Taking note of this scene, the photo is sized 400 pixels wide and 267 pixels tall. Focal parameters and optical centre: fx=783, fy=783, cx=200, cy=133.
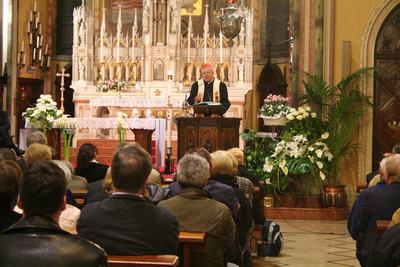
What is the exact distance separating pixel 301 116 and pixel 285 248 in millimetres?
3858

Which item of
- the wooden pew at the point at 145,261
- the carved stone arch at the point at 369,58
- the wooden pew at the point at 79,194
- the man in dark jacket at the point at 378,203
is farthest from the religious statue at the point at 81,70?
the wooden pew at the point at 145,261

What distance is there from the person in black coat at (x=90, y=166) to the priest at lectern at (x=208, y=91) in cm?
388

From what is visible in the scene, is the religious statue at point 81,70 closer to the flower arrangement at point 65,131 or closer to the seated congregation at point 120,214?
the flower arrangement at point 65,131

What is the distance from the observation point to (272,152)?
1315cm

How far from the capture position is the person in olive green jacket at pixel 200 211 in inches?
202

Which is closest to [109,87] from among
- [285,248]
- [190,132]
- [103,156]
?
[103,156]

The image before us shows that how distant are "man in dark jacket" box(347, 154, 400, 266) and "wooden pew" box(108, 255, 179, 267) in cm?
314

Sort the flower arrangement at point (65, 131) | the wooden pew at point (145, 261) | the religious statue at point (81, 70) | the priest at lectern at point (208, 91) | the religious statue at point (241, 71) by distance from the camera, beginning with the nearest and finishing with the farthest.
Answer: the wooden pew at point (145, 261) → the priest at lectern at point (208, 91) → the flower arrangement at point (65, 131) → the religious statue at point (241, 71) → the religious statue at point (81, 70)

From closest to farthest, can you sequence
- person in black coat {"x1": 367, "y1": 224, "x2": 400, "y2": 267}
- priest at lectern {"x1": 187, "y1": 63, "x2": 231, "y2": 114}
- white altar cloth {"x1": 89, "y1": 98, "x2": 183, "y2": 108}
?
person in black coat {"x1": 367, "y1": 224, "x2": 400, "y2": 267}, priest at lectern {"x1": 187, "y1": 63, "x2": 231, "y2": 114}, white altar cloth {"x1": 89, "y1": 98, "x2": 183, "y2": 108}

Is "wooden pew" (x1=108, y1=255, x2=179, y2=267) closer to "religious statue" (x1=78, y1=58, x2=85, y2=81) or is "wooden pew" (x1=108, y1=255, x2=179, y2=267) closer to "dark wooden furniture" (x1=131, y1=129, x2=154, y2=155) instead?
"dark wooden furniture" (x1=131, y1=129, x2=154, y2=155)

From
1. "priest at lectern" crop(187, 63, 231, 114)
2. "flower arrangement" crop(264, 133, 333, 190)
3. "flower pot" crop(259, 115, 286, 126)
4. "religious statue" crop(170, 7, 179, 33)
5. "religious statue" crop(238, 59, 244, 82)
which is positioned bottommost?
"flower arrangement" crop(264, 133, 333, 190)

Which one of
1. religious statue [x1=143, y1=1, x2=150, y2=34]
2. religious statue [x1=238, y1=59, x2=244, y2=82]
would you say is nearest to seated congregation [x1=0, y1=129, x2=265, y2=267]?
religious statue [x1=238, y1=59, x2=244, y2=82]

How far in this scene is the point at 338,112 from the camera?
13.3m

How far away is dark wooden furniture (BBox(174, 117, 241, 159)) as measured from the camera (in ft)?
35.9
